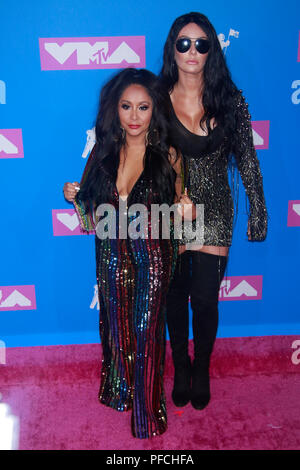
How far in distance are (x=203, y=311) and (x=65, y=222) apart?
28.5 inches

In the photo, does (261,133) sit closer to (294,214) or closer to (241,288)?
(294,214)

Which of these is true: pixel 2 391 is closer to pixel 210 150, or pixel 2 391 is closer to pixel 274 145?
pixel 210 150

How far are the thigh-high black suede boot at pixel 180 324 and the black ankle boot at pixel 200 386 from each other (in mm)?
37

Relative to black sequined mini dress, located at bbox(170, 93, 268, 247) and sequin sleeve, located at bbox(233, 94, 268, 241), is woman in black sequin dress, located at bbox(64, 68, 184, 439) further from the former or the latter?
sequin sleeve, located at bbox(233, 94, 268, 241)

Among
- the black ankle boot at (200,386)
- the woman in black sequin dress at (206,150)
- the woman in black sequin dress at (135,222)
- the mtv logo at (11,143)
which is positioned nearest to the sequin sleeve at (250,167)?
the woman in black sequin dress at (206,150)

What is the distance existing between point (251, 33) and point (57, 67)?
79cm

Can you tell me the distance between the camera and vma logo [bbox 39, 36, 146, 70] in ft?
5.81

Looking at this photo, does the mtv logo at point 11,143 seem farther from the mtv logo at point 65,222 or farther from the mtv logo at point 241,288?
the mtv logo at point 241,288

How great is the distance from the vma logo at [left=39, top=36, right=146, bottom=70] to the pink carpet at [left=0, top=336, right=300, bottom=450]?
4.16ft

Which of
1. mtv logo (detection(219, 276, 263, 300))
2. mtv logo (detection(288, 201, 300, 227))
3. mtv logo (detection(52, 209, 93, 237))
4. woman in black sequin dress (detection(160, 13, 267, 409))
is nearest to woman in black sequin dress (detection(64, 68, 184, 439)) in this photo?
woman in black sequin dress (detection(160, 13, 267, 409))

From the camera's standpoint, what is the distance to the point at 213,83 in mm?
1620

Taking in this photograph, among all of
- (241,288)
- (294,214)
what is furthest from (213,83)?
(241,288)

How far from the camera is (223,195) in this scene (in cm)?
170

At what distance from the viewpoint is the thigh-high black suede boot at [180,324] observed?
179 centimetres
